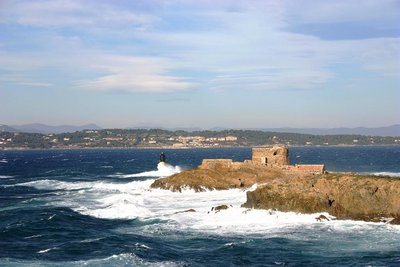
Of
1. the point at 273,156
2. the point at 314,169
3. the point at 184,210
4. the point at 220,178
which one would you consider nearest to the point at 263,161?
the point at 273,156

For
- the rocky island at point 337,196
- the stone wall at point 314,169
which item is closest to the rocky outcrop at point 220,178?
the stone wall at point 314,169

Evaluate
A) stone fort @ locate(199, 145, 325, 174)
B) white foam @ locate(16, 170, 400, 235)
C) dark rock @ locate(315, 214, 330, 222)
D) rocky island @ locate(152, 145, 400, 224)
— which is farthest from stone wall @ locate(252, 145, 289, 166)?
dark rock @ locate(315, 214, 330, 222)

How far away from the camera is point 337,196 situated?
44406 millimetres

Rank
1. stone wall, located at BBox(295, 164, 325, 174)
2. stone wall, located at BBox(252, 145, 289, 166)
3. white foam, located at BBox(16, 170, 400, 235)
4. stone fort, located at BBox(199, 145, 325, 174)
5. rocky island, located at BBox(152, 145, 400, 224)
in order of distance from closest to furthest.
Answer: white foam, located at BBox(16, 170, 400, 235)
rocky island, located at BBox(152, 145, 400, 224)
stone wall, located at BBox(295, 164, 325, 174)
stone fort, located at BBox(199, 145, 325, 174)
stone wall, located at BBox(252, 145, 289, 166)

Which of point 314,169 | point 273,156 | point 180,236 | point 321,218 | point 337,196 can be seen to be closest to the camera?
point 180,236

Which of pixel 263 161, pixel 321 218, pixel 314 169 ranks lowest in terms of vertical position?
pixel 321 218

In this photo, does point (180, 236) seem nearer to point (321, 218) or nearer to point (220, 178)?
point (321, 218)

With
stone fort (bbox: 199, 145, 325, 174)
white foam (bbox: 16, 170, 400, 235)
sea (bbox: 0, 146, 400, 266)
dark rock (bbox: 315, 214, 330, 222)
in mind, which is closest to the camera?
sea (bbox: 0, 146, 400, 266)

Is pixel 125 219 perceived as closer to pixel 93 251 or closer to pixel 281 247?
pixel 93 251

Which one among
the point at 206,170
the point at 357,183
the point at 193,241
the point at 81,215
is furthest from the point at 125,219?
the point at 206,170

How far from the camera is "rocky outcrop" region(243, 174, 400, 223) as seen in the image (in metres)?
42.5

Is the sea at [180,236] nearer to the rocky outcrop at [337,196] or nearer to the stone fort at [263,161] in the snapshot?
the rocky outcrop at [337,196]

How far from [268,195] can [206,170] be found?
23688 millimetres

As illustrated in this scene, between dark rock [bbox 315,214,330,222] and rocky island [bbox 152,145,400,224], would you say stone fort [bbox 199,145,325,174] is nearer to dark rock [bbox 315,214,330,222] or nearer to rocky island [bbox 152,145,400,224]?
rocky island [bbox 152,145,400,224]
